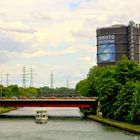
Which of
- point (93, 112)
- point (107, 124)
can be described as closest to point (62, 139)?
point (107, 124)

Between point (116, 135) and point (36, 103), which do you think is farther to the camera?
point (36, 103)

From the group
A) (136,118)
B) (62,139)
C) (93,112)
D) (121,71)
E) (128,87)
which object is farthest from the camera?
(93,112)

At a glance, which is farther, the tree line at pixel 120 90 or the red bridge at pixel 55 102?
the red bridge at pixel 55 102

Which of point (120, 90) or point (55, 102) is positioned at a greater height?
point (120, 90)

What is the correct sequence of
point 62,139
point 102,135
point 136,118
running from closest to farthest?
1. point 62,139
2. point 102,135
3. point 136,118

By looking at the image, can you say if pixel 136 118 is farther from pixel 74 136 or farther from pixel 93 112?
pixel 93 112

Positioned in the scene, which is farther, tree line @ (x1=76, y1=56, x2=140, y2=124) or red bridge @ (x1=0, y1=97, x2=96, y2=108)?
red bridge @ (x1=0, y1=97, x2=96, y2=108)

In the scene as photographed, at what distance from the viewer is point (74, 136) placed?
75.1 metres

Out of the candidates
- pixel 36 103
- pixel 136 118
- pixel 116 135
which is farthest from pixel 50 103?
pixel 116 135

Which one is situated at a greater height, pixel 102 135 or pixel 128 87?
pixel 128 87

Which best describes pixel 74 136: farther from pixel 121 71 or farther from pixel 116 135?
pixel 121 71

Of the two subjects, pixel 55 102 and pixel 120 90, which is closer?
pixel 120 90

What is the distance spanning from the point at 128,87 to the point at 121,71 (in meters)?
9.99

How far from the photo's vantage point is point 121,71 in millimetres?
102250
